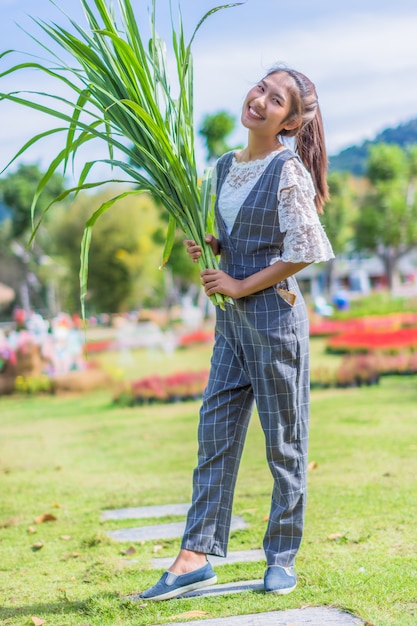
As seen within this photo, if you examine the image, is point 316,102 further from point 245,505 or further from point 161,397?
point 161,397

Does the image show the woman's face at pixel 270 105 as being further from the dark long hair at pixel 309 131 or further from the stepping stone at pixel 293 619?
the stepping stone at pixel 293 619

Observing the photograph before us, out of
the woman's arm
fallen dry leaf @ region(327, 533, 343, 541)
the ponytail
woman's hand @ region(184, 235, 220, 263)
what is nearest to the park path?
fallen dry leaf @ region(327, 533, 343, 541)

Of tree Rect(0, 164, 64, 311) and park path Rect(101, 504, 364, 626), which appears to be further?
tree Rect(0, 164, 64, 311)

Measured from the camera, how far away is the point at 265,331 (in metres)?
2.71

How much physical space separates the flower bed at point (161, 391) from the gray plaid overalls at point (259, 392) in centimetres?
659

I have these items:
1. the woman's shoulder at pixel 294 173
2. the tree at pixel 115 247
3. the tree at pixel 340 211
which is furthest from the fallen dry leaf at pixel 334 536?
the tree at pixel 115 247

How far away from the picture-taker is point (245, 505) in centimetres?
413

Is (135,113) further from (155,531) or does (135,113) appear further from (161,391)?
(161,391)

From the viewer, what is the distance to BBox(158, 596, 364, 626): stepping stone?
2.39m

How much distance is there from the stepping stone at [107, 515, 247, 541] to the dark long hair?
1606 millimetres

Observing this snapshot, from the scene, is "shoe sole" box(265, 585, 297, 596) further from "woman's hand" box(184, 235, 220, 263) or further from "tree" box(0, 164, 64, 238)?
"tree" box(0, 164, 64, 238)

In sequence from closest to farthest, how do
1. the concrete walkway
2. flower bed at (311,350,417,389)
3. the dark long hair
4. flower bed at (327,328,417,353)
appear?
the concrete walkway, the dark long hair, flower bed at (311,350,417,389), flower bed at (327,328,417,353)

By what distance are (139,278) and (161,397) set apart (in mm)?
25654

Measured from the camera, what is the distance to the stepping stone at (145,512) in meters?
4.13
